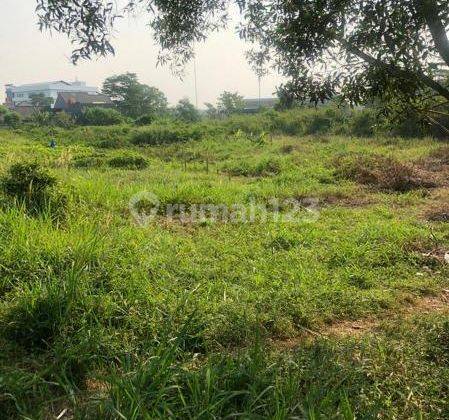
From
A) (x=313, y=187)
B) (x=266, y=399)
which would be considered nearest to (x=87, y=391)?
(x=266, y=399)

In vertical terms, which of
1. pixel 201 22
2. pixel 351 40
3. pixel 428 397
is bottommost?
pixel 428 397

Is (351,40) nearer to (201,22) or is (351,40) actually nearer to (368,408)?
(201,22)

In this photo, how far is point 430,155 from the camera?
1120 centimetres

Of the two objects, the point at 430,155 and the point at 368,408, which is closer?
the point at 368,408

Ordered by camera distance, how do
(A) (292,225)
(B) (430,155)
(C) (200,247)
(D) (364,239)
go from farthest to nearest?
1. (B) (430,155)
2. (A) (292,225)
3. (D) (364,239)
4. (C) (200,247)

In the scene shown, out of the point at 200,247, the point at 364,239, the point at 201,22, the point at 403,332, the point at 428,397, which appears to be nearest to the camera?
the point at 428,397

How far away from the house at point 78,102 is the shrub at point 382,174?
1552 inches

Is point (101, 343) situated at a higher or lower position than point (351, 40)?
lower

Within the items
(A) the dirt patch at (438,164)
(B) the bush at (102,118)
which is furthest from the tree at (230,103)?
(A) the dirt patch at (438,164)

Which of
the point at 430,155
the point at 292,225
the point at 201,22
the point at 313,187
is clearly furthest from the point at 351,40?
the point at 430,155

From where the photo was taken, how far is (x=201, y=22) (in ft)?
12.6

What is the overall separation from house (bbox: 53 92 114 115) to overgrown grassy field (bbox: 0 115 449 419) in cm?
4317

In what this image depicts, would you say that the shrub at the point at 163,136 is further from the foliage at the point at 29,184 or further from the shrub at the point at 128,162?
the foliage at the point at 29,184

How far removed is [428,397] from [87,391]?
71.7 inches
